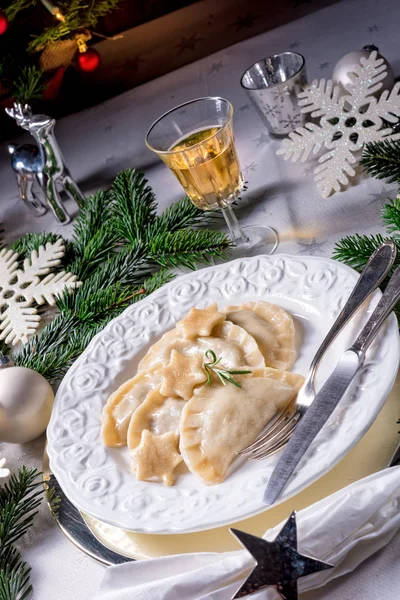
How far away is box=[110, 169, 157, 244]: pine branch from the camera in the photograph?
167cm

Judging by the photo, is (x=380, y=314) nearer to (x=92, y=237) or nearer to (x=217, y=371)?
(x=217, y=371)

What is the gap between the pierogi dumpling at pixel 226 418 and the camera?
0.97 m

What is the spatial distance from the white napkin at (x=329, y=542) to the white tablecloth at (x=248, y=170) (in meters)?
0.03

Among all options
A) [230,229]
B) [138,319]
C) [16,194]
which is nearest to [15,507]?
[138,319]

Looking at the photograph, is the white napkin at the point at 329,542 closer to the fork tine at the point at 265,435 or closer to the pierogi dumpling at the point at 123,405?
the fork tine at the point at 265,435

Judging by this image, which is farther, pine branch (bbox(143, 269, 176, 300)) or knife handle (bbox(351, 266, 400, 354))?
pine branch (bbox(143, 269, 176, 300))

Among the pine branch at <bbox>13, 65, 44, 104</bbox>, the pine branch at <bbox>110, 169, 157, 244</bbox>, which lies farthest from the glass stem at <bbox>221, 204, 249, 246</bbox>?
the pine branch at <bbox>13, 65, 44, 104</bbox>

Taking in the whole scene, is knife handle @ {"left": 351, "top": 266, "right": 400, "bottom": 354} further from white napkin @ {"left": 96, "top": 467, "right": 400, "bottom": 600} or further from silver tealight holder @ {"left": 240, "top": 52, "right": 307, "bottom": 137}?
silver tealight holder @ {"left": 240, "top": 52, "right": 307, "bottom": 137}

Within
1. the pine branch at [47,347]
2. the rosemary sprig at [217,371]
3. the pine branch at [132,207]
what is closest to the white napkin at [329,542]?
the rosemary sprig at [217,371]

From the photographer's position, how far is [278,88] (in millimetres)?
1644

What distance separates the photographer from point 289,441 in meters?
0.93

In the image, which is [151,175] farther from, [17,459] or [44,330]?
[17,459]

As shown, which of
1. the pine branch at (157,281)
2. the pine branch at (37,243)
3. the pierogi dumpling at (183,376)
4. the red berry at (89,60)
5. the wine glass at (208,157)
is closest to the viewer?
the pierogi dumpling at (183,376)

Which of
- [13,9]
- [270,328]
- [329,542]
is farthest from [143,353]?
[13,9]
